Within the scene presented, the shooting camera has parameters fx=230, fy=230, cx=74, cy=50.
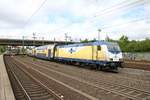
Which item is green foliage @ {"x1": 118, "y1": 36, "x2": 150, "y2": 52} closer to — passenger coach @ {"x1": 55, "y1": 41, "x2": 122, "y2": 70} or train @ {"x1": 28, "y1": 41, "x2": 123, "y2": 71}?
train @ {"x1": 28, "y1": 41, "x2": 123, "y2": 71}

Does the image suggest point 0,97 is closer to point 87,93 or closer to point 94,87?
point 87,93

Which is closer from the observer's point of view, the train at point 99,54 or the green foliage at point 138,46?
the train at point 99,54

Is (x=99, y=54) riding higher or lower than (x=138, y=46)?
lower

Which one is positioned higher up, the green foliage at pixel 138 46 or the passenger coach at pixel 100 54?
the green foliage at pixel 138 46

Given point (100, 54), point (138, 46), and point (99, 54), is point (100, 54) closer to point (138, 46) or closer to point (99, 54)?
point (99, 54)

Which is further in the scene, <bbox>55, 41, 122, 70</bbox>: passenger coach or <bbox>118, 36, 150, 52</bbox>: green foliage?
<bbox>118, 36, 150, 52</bbox>: green foliage

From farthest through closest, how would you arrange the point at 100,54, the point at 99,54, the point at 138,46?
the point at 138,46 < the point at 99,54 < the point at 100,54

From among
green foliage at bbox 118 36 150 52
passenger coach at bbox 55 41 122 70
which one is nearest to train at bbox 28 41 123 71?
passenger coach at bbox 55 41 122 70

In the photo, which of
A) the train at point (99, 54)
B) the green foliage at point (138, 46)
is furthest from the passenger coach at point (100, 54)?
the green foliage at point (138, 46)

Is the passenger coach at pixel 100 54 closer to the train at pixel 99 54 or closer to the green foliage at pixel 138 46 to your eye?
the train at pixel 99 54

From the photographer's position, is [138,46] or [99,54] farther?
[138,46]

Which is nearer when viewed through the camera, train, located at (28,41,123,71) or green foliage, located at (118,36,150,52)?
train, located at (28,41,123,71)

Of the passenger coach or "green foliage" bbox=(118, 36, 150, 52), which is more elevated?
"green foliage" bbox=(118, 36, 150, 52)

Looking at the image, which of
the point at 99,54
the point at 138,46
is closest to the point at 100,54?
the point at 99,54
